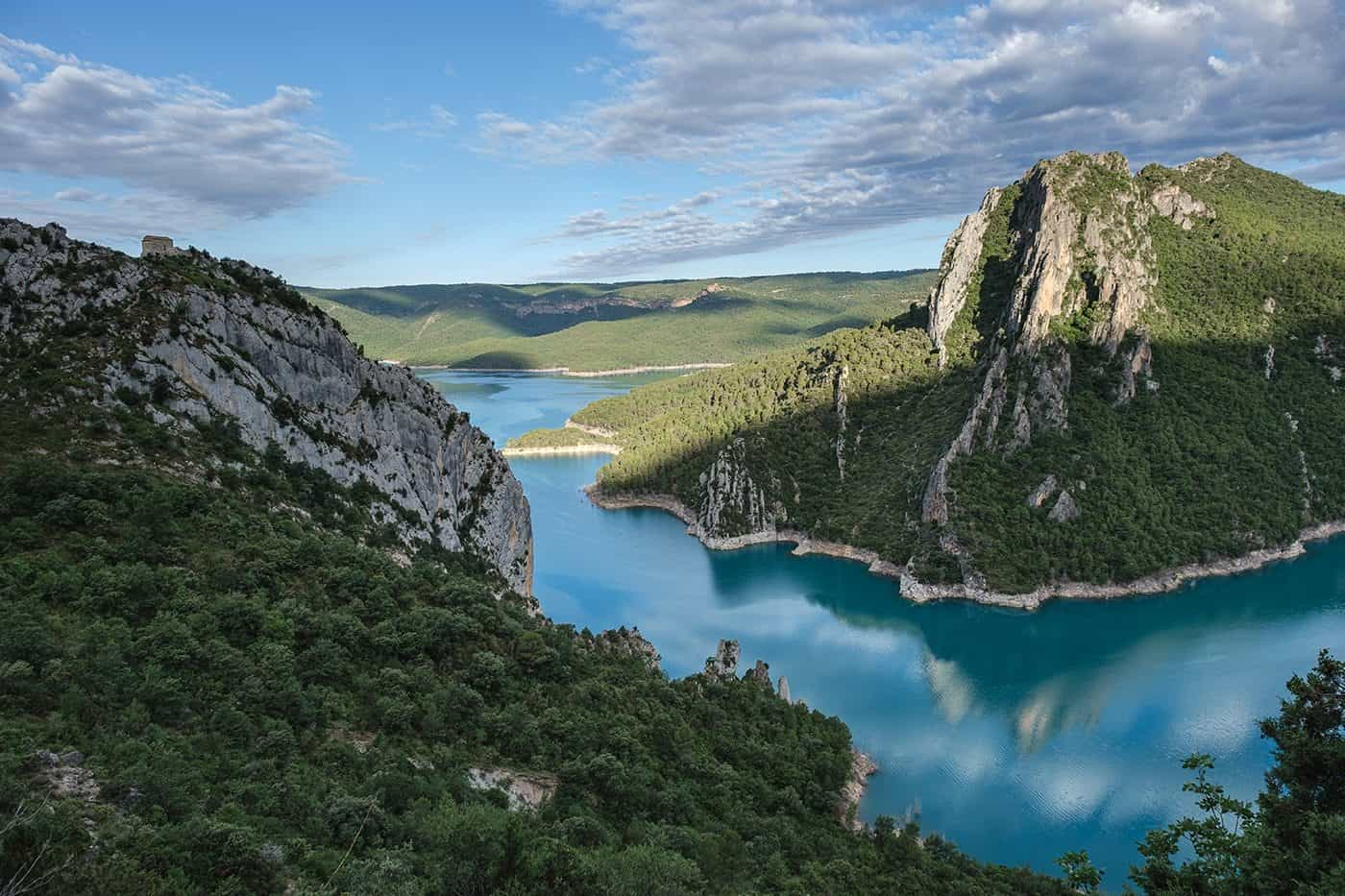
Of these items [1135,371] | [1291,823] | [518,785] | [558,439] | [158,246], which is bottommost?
[558,439]

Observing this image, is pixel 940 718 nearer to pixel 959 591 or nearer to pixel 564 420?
pixel 959 591

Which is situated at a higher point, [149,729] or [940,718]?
[149,729]

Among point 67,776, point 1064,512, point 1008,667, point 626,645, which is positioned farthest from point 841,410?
point 67,776

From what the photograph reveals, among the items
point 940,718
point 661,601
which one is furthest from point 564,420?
point 940,718

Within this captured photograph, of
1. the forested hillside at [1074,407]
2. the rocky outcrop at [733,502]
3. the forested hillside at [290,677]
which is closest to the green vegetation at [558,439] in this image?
the forested hillside at [1074,407]

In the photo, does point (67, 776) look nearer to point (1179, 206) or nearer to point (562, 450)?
point (1179, 206)

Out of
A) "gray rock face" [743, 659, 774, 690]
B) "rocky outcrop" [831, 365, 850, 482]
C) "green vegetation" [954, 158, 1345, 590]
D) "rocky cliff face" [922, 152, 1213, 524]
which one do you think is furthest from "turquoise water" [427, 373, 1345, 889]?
"rocky outcrop" [831, 365, 850, 482]

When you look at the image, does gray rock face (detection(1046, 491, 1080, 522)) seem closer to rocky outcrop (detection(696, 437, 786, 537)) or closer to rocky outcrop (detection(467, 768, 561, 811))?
rocky outcrop (detection(696, 437, 786, 537))
